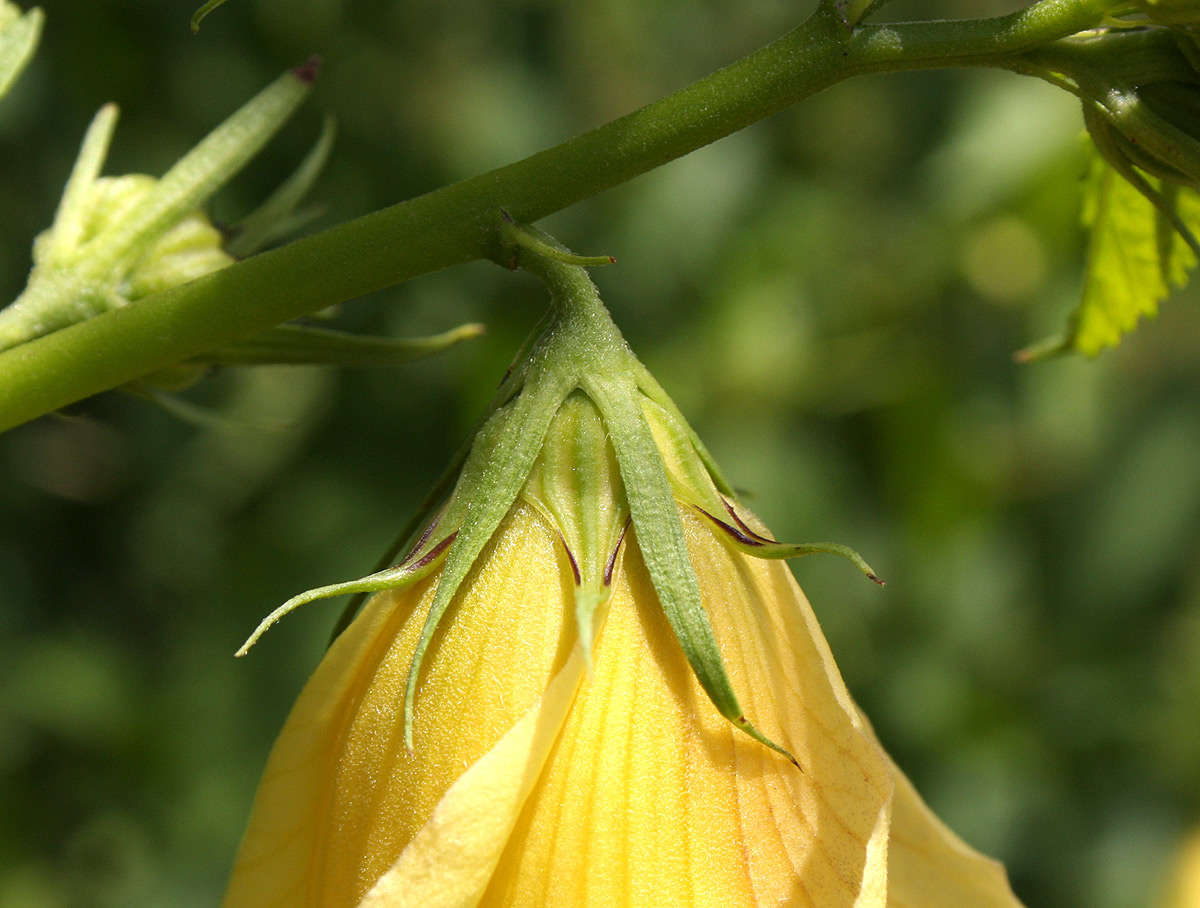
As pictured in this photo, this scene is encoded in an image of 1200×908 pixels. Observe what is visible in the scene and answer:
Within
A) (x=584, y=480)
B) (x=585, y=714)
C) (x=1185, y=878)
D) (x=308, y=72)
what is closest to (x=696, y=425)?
(x=1185, y=878)

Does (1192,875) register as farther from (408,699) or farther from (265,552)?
(408,699)

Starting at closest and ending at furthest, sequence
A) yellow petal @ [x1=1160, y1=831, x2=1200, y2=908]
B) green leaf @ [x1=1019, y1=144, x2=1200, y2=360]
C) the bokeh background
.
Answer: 1. green leaf @ [x1=1019, y1=144, x2=1200, y2=360]
2. the bokeh background
3. yellow petal @ [x1=1160, y1=831, x2=1200, y2=908]

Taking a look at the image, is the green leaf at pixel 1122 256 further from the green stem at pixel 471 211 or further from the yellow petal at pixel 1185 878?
the yellow petal at pixel 1185 878

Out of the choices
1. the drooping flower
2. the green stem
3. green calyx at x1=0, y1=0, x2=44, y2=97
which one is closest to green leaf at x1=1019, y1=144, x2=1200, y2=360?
the green stem

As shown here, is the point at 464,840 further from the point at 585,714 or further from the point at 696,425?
the point at 696,425

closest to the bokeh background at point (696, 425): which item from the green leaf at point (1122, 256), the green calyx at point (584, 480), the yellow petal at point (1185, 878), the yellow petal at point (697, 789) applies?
the yellow petal at point (1185, 878)

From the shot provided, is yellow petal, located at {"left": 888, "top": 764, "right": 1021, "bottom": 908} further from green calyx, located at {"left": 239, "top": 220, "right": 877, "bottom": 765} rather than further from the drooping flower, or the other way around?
green calyx, located at {"left": 239, "top": 220, "right": 877, "bottom": 765}
